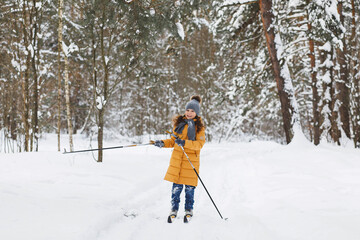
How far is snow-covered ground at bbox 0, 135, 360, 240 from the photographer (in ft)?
9.76

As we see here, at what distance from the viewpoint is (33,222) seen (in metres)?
2.86

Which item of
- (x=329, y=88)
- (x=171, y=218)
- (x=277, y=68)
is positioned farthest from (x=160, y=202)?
(x=329, y=88)

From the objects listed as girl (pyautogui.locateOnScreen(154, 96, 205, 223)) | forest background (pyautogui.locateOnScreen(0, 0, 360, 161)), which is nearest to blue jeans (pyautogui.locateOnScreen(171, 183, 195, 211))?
girl (pyautogui.locateOnScreen(154, 96, 205, 223))

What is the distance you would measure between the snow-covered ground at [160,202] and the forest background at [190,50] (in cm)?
185

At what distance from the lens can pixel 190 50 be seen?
66.3 feet

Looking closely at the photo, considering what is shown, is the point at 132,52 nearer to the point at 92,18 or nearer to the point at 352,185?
the point at 92,18

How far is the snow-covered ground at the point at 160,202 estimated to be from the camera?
2975 mm

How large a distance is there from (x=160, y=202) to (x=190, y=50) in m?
17.3

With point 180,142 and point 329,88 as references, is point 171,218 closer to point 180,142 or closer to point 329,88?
point 180,142

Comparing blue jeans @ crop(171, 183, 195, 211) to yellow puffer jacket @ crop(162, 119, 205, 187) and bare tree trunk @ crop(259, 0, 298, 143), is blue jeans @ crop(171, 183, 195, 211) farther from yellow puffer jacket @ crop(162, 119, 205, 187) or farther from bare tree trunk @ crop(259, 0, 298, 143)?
bare tree trunk @ crop(259, 0, 298, 143)

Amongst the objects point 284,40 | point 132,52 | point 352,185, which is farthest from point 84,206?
point 284,40

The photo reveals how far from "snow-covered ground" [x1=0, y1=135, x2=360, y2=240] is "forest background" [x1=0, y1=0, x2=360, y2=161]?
1845mm

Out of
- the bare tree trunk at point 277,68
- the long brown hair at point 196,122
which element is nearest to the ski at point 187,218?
the long brown hair at point 196,122

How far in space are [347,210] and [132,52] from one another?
18.2 feet
